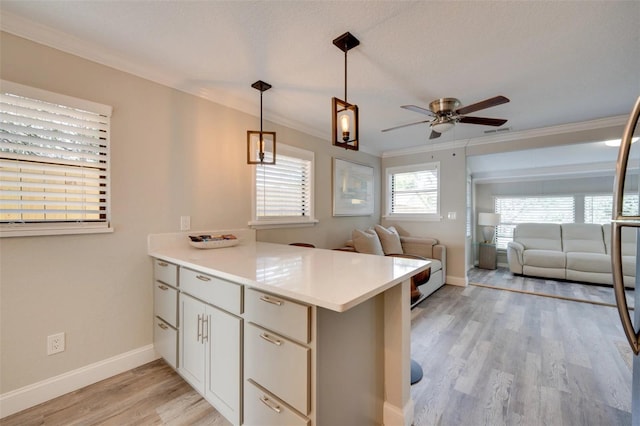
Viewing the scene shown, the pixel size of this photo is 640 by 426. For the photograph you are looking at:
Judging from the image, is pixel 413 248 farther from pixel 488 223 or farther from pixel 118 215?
pixel 118 215

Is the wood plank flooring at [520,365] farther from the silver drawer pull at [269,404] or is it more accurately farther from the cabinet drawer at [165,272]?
the cabinet drawer at [165,272]

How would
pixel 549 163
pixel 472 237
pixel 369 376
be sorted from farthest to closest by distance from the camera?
pixel 472 237, pixel 549 163, pixel 369 376

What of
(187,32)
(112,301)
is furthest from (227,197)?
(187,32)

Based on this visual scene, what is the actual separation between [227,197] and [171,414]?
1768 millimetres

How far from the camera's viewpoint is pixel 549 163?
17.0ft

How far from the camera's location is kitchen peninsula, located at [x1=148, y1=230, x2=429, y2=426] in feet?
3.69

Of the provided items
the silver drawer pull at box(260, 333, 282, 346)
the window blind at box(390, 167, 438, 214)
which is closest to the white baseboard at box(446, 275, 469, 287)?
the window blind at box(390, 167, 438, 214)

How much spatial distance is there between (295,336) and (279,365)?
7.5 inches

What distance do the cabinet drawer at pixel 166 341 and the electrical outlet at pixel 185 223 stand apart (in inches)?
29.9

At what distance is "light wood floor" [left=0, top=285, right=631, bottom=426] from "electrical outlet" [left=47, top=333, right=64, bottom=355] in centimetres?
31

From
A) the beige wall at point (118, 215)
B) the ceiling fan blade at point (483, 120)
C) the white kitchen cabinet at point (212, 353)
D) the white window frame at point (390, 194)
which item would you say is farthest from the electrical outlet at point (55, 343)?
the white window frame at point (390, 194)

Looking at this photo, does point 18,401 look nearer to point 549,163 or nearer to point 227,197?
point 227,197

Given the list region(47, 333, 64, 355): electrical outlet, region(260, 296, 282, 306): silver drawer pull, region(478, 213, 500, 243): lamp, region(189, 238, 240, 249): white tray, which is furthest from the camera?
region(478, 213, 500, 243): lamp

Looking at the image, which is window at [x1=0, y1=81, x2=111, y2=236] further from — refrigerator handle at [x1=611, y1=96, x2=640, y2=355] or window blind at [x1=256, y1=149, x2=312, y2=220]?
refrigerator handle at [x1=611, y1=96, x2=640, y2=355]
